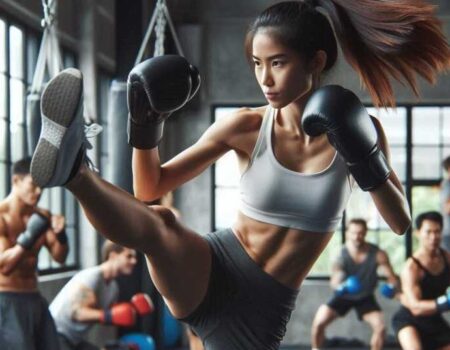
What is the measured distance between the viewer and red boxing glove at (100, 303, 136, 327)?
4.86 meters

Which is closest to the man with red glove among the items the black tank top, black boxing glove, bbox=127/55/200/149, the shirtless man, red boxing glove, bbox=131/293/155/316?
red boxing glove, bbox=131/293/155/316

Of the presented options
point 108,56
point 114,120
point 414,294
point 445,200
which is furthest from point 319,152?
point 108,56

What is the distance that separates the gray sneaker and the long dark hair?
399 millimetres

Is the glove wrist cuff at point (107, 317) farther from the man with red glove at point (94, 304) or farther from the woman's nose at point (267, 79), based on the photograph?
the woman's nose at point (267, 79)

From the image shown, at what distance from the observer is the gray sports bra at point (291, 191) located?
207 cm

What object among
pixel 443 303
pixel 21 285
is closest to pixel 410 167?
pixel 443 303

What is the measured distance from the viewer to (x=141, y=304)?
16.4 ft

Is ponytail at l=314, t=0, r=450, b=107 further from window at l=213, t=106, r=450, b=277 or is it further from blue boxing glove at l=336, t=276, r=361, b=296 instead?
Answer: window at l=213, t=106, r=450, b=277

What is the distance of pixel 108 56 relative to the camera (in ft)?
22.5

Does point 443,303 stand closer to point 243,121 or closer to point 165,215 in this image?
point 243,121

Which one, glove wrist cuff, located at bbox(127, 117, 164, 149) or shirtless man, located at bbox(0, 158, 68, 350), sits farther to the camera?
shirtless man, located at bbox(0, 158, 68, 350)

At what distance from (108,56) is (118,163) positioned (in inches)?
81.3

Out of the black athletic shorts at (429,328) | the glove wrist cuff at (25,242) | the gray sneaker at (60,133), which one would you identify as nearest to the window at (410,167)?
the black athletic shorts at (429,328)

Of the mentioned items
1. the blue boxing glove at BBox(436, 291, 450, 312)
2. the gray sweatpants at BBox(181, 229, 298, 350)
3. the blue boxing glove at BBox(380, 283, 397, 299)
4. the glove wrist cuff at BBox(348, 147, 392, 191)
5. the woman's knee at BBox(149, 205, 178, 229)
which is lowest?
the blue boxing glove at BBox(380, 283, 397, 299)
